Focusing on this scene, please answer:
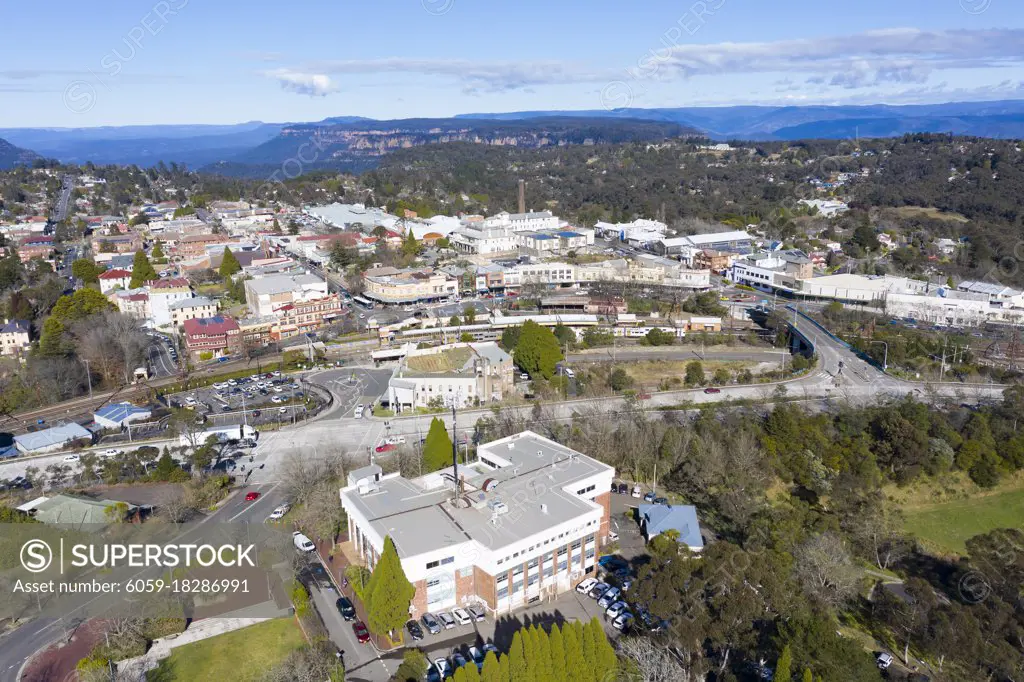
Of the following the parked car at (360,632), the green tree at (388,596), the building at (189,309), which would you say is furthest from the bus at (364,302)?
the green tree at (388,596)

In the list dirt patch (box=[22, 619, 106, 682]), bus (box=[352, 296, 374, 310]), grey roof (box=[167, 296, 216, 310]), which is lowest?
dirt patch (box=[22, 619, 106, 682])

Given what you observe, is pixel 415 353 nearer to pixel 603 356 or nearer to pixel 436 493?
pixel 603 356

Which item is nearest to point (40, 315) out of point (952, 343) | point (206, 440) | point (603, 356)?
point (206, 440)

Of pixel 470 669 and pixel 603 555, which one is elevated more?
pixel 470 669

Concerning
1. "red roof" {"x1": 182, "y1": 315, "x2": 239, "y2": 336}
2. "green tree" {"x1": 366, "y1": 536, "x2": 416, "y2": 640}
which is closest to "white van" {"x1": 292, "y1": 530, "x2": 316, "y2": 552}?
"green tree" {"x1": 366, "y1": 536, "x2": 416, "y2": 640}

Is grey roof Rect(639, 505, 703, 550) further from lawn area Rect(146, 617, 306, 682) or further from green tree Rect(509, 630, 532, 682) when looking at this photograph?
lawn area Rect(146, 617, 306, 682)

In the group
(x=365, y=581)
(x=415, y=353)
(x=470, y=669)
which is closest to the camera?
(x=470, y=669)

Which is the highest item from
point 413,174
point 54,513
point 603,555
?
point 413,174

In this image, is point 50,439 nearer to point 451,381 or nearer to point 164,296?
point 451,381
